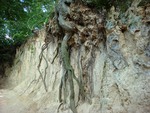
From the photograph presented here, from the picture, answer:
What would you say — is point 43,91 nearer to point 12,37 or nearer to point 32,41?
point 32,41

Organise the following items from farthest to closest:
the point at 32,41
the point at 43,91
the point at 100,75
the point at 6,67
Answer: the point at 6,67, the point at 32,41, the point at 43,91, the point at 100,75

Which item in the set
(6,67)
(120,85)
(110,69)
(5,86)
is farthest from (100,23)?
(6,67)

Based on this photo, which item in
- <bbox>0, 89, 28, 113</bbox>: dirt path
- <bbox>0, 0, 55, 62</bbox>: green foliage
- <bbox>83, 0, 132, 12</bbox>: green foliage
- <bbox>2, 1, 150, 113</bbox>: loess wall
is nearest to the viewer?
<bbox>2, 1, 150, 113</bbox>: loess wall

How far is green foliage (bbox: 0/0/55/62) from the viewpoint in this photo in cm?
1168

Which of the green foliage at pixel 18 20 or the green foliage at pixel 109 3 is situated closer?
the green foliage at pixel 109 3

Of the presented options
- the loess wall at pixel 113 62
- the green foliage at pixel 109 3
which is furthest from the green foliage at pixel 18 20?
the green foliage at pixel 109 3

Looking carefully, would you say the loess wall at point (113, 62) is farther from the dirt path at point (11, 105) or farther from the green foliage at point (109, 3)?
the dirt path at point (11, 105)

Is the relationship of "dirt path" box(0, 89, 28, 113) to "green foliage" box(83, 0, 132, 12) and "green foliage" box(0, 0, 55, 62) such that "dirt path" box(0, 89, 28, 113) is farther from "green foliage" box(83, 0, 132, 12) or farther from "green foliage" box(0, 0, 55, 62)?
"green foliage" box(0, 0, 55, 62)

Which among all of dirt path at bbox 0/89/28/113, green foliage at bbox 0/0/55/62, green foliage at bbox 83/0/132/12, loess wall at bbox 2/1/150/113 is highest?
green foliage at bbox 0/0/55/62

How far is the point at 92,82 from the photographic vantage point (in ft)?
15.5

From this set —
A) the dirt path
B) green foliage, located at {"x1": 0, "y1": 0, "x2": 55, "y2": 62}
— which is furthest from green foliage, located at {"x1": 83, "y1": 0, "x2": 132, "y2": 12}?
green foliage, located at {"x1": 0, "y1": 0, "x2": 55, "y2": 62}

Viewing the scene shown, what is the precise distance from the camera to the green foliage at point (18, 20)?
11.7 metres

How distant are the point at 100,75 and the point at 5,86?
957 centimetres

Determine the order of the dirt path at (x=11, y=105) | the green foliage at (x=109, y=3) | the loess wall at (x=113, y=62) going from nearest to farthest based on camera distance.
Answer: the loess wall at (x=113, y=62), the green foliage at (x=109, y=3), the dirt path at (x=11, y=105)
